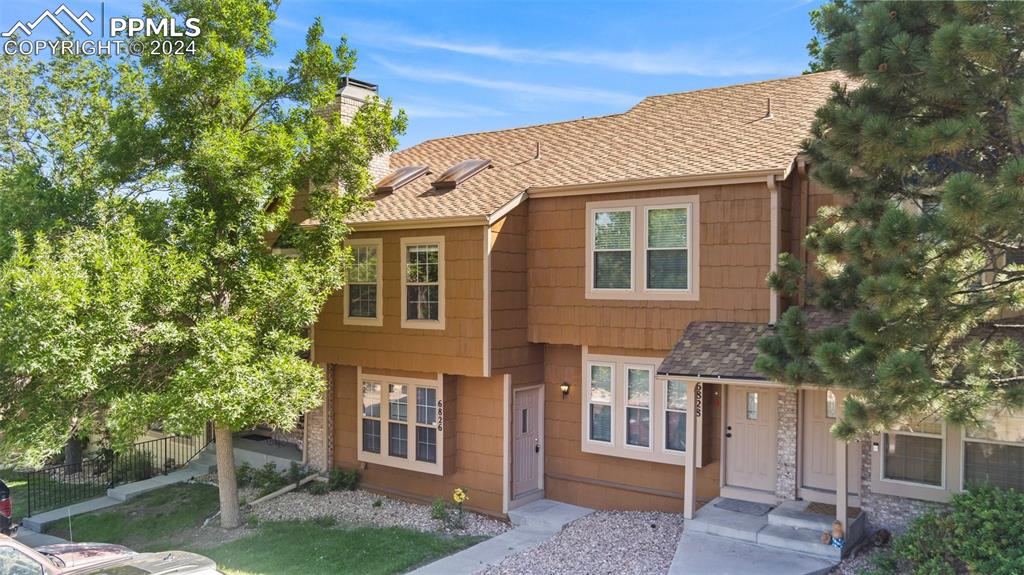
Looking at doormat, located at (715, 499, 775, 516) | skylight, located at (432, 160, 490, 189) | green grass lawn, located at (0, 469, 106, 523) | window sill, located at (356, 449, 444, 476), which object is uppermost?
skylight, located at (432, 160, 490, 189)

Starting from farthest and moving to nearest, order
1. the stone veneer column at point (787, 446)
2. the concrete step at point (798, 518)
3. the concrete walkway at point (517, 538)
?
1. the stone veneer column at point (787, 446)
2. the concrete walkway at point (517, 538)
3. the concrete step at point (798, 518)

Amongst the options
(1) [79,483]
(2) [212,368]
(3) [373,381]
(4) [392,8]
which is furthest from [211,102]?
(1) [79,483]

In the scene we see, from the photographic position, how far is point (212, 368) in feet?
32.5

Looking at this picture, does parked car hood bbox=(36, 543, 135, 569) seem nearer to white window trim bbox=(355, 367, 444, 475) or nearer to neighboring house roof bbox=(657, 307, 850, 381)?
white window trim bbox=(355, 367, 444, 475)

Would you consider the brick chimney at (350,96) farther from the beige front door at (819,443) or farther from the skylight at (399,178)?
the beige front door at (819,443)

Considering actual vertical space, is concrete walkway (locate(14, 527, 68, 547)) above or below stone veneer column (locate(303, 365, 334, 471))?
below

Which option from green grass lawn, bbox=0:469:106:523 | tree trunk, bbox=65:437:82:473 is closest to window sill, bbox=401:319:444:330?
green grass lawn, bbox=0:469:106:523

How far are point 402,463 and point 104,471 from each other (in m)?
7.54

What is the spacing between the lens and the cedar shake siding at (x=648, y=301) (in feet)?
33.9

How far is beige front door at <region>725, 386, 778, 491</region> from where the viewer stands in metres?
10.6

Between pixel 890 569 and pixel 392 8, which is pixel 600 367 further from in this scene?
pixel 392 8

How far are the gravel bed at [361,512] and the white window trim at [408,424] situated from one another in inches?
26.0

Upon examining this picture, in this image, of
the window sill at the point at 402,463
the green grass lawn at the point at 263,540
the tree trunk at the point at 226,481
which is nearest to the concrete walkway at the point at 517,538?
the green grass lawn at the point at 263,540

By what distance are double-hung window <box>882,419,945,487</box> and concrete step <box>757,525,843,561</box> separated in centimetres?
141
